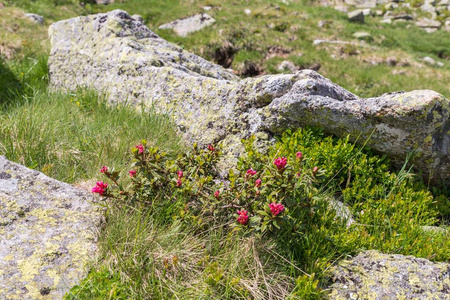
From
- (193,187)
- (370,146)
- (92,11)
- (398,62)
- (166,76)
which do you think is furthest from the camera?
(92,11)

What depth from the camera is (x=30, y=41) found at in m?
10.4

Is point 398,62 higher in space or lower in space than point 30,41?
lower

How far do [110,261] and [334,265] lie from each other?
2261 mm

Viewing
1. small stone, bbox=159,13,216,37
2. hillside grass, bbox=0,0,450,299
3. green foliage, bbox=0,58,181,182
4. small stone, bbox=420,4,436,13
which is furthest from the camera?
small stone, bbox=420,4,436,13

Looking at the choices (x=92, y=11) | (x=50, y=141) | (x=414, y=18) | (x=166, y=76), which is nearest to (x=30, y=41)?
(x=166, y=76)

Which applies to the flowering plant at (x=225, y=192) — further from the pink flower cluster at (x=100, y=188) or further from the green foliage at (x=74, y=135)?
the green foliage at (x=74, y=135)

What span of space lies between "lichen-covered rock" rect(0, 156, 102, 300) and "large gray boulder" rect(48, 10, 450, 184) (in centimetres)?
214

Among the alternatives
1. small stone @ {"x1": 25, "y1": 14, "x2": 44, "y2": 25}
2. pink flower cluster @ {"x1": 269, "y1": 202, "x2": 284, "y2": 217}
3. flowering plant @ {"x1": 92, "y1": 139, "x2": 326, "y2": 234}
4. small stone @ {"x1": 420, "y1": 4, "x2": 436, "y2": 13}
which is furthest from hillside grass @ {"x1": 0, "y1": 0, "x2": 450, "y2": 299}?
small stone @ {"x1": 420, "y1": 4, "x2": 436, "y2": 13}

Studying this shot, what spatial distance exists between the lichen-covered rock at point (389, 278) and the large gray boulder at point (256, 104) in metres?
1.57

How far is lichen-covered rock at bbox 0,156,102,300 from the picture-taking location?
3.00 meters

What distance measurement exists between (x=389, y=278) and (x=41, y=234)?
343 centimetres

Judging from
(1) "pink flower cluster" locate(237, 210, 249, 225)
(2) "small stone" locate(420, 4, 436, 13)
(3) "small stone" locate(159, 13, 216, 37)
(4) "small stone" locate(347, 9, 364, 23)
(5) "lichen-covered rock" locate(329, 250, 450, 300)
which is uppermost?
(1) "pink flower cluster" locate(237, 210, 249, 225)

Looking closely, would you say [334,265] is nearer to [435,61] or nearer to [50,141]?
[50,141]

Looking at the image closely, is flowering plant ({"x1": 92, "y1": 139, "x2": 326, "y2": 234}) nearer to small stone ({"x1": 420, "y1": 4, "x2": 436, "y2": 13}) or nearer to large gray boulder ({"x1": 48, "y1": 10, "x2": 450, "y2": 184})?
large gray boulder ({"x1": 48, "y1": 10, "x2": 450, "y2": 184})
